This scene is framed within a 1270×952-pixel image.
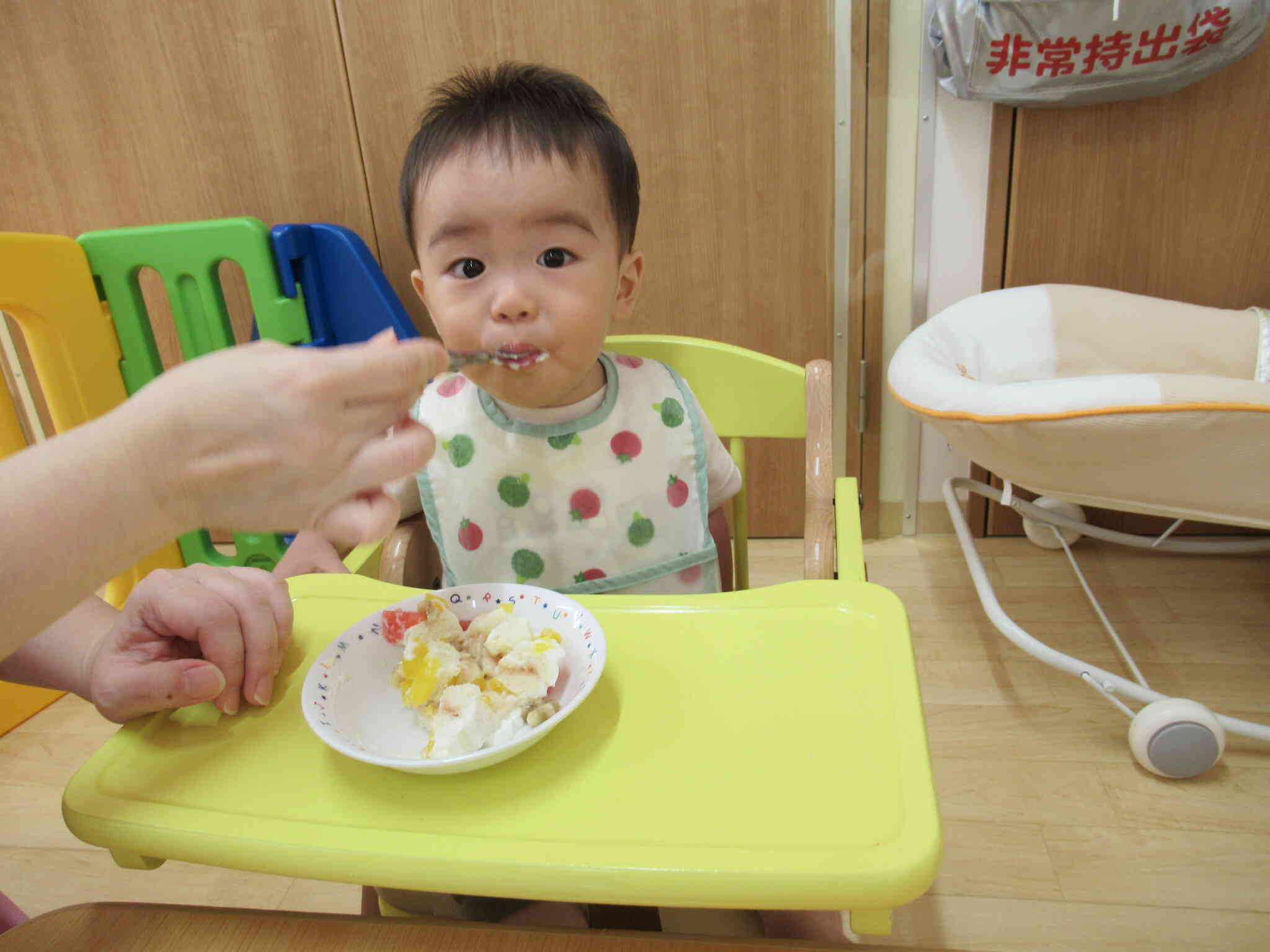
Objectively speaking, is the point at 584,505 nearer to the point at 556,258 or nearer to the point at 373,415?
the point at 556,258

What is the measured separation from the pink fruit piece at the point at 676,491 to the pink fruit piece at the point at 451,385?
0.86 feet

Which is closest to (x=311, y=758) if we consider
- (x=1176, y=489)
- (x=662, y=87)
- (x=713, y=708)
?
(x=713, y=708)

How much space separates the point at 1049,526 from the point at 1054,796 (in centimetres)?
76

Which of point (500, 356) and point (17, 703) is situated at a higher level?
point (500, 356)

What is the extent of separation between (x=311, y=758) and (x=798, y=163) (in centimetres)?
154

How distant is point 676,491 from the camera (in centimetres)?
95

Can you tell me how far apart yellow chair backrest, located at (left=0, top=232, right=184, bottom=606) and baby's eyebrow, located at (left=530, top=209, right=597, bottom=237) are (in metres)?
1.10

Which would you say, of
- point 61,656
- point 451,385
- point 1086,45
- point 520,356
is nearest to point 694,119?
point 1086,45

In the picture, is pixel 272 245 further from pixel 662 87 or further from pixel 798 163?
pixel 798 163

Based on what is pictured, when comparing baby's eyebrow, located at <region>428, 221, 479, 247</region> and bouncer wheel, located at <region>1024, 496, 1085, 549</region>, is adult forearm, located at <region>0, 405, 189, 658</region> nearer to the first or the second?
baby's eyebrow, located at <region>428, 221, 479, 247</region>

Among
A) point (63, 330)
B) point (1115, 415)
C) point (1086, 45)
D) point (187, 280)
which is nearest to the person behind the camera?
point (1115, 415)

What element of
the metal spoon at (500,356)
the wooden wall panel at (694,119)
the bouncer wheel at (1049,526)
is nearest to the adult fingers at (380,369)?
the metal spoon at (500,356)

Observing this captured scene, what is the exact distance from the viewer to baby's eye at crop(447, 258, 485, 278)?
2.55 ft

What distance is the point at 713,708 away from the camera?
51cm
